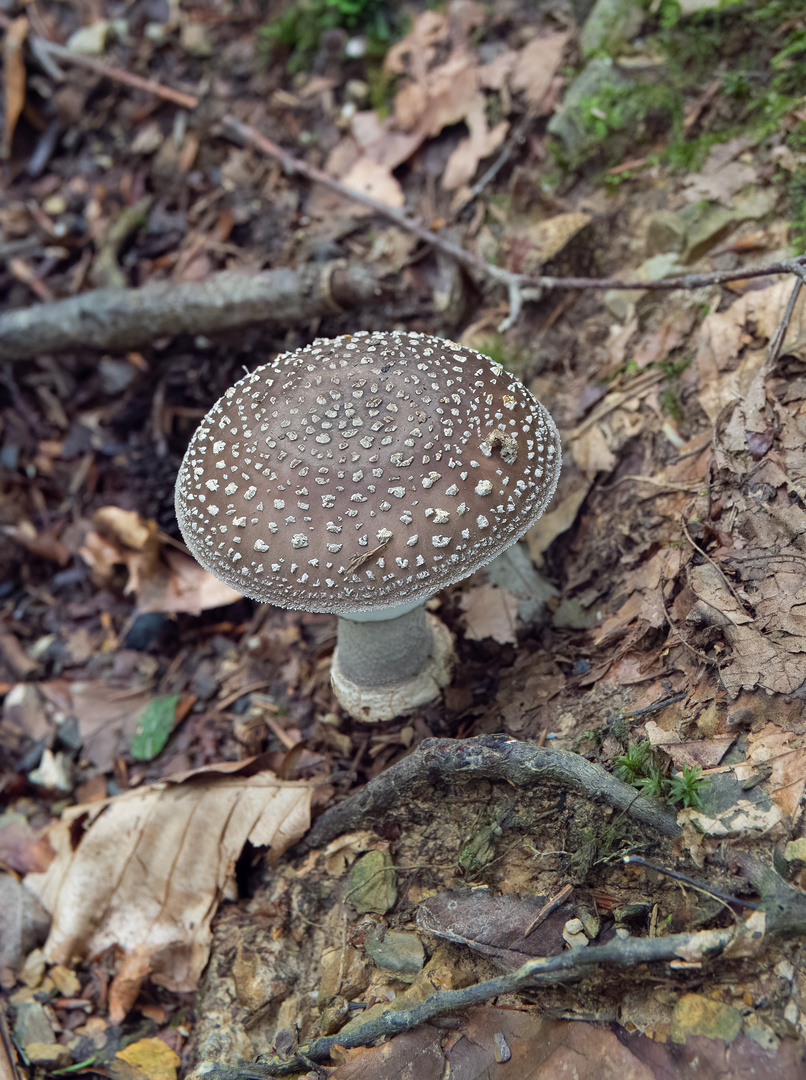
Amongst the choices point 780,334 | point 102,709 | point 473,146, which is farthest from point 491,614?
point 473,146

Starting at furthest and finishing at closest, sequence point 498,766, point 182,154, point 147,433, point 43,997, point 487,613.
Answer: point 182,154 → point 147,433 → point 487,613 → point 43,997 → point 498,766

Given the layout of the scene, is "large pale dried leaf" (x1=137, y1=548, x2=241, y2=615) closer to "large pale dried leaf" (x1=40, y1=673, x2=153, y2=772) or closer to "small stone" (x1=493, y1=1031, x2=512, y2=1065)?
"large pale dried leaf" (x1=40, y1=673, x2=153, y2=772)

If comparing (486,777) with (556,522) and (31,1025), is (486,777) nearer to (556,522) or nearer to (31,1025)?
(556,522)

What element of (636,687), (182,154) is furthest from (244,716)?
(182,154)

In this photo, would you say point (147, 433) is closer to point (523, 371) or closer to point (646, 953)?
point (523, 371)

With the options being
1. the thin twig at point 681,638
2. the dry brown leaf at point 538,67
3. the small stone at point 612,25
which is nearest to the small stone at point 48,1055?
the thin twig at point 681,638
